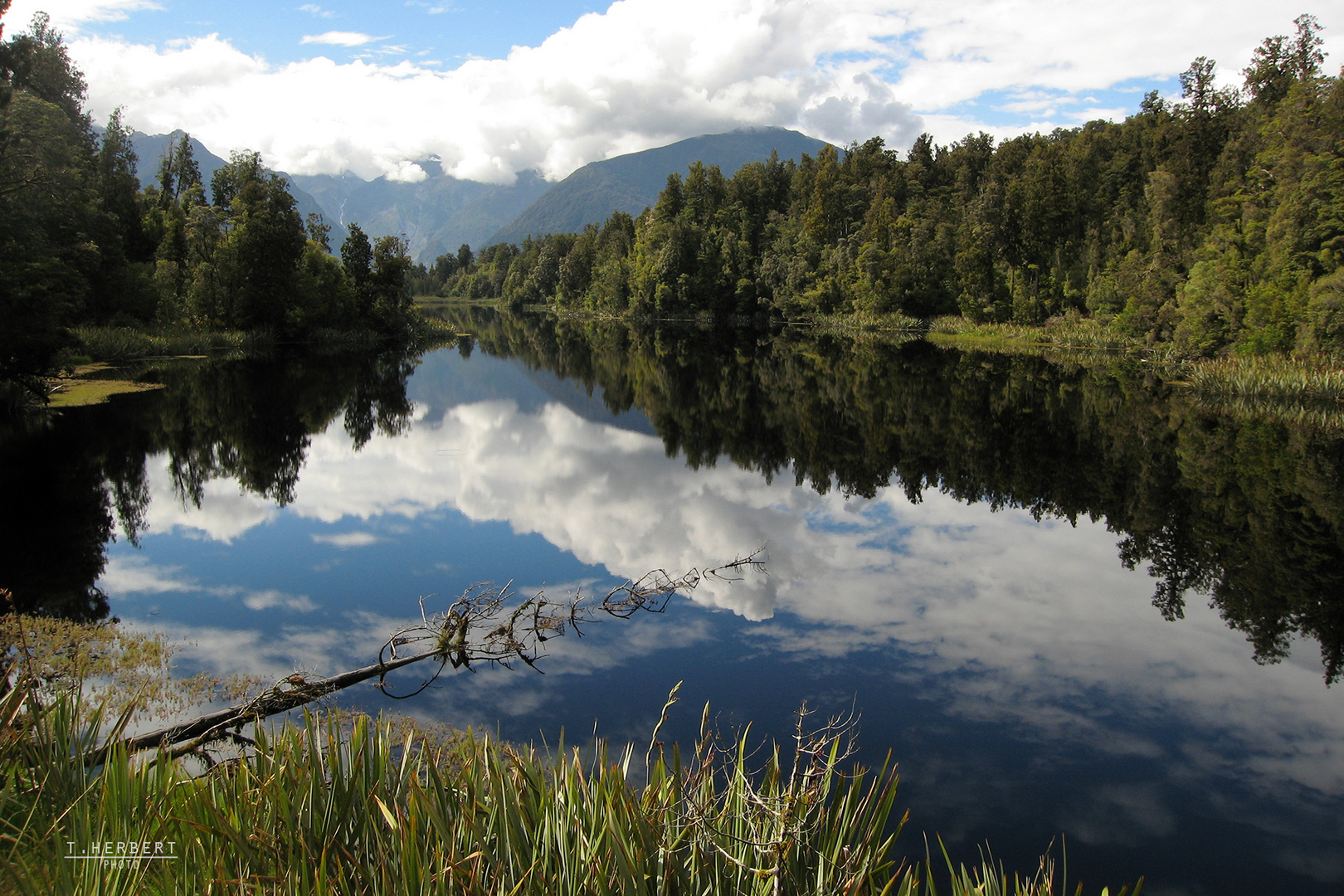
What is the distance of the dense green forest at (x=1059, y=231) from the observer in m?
30.6

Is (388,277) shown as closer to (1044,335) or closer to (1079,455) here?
(1044,335)

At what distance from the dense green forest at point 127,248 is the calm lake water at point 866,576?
384 cm

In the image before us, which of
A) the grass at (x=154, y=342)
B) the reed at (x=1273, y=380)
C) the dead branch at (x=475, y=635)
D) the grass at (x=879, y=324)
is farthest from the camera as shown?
the grass at (x=879, y=324)

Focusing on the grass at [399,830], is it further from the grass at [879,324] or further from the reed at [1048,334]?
the grass at [879,324]

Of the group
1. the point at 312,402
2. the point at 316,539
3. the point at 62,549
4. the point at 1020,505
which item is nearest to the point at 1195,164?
the point at 1020,505

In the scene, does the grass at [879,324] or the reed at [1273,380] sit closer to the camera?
the reed at [1273,380]

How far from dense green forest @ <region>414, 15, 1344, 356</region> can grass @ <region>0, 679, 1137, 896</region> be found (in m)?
32.6

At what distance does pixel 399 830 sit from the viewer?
3193 mm

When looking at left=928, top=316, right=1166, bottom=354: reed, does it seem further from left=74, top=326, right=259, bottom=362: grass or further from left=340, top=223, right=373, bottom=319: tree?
left=74, top=326, right=259, bottom=362: grass

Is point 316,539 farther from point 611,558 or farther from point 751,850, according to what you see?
point 751,850

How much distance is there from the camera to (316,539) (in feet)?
41.0

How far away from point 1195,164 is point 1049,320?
476 inches

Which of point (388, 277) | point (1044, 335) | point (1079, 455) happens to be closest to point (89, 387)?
point (1079, 455)

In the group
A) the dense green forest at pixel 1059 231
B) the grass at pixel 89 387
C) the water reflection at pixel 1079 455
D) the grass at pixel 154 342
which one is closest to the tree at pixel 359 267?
the grass at pixel 154 342
